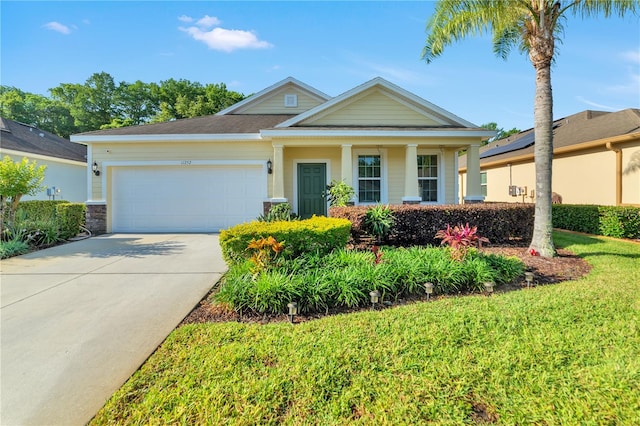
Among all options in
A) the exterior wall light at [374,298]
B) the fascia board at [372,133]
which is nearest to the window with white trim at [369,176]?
the fascia board at [372,133]

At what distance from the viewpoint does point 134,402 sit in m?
2.19

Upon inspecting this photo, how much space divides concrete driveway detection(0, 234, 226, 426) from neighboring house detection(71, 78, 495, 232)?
3.74 m

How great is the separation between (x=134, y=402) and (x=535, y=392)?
9.67ft

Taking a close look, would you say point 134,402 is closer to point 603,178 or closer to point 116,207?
point 116,207

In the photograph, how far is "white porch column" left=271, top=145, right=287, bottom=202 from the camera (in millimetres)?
9828

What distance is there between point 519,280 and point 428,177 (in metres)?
6.68

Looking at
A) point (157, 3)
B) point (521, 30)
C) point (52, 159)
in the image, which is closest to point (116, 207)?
point (157, 3)

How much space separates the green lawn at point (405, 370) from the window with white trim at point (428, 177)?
7491 mm

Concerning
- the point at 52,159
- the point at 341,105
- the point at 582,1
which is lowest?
the point at 52,159

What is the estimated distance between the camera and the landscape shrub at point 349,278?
374 cm

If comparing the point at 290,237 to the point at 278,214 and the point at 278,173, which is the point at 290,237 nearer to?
the point at 278,214

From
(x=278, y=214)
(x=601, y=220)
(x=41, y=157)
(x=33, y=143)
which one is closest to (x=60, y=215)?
(x=278, y=214)

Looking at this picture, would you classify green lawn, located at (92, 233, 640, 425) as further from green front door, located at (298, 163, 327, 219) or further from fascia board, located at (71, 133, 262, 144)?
fascia board, located at (71, 133, 262, 144)

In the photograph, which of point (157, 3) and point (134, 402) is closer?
point (134, 402)
